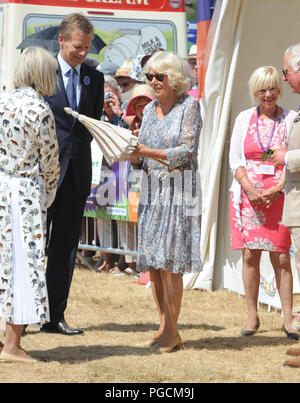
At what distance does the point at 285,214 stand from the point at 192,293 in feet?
9.45

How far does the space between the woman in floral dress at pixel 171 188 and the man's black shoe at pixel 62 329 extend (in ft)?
3.00

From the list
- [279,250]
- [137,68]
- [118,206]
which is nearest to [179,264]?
[279,250]

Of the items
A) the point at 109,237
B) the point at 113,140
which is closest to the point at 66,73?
the point at 113,140

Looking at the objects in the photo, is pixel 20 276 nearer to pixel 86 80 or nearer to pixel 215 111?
pixel 86 80

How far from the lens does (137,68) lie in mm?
9328

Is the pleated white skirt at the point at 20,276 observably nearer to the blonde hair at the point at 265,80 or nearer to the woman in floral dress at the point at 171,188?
the woman in floral dress at the point at 171,188

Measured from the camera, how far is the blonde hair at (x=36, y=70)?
507 cm

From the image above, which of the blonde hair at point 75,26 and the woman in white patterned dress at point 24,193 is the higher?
the blonde hair at point 75,26

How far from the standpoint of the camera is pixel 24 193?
5.08m

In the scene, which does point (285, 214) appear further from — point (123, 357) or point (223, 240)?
point (223, 240)

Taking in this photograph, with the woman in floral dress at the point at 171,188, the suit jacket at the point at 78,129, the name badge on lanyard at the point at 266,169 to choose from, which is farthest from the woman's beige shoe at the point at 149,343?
the name badge on lanyard at the point at 266,169

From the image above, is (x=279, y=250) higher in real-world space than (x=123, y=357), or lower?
higher

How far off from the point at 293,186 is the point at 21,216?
5.36 ft

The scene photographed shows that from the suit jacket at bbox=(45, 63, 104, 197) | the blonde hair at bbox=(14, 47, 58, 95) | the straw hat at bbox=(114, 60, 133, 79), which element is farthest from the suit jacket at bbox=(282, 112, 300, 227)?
the straw hat at bbox=(114, 60, 133, 79)
